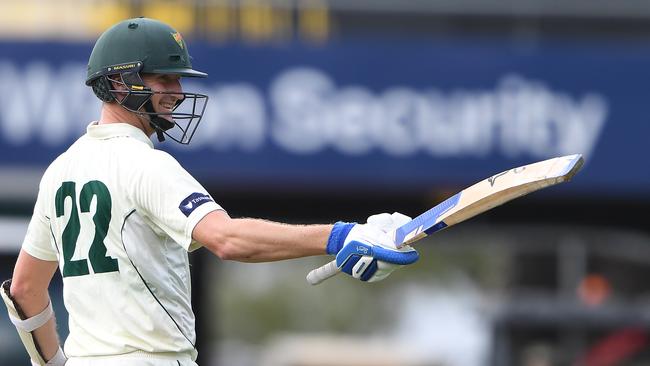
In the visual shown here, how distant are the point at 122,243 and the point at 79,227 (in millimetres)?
188

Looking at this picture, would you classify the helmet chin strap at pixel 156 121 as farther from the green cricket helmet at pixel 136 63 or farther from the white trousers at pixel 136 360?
the white trousers at pixel 136 360

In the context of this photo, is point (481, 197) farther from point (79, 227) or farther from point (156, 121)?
point (79, 227)

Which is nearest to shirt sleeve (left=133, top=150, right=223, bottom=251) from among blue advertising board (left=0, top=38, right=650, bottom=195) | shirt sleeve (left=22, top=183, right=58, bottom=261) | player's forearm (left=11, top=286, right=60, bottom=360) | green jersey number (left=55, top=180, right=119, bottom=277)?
green jersey number (left=55, top=180, right=119, bottom=277)

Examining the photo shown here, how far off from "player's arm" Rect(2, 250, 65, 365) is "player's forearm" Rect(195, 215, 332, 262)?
1.07 metres

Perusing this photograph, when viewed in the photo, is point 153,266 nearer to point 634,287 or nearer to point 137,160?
point 137,160

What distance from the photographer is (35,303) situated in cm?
545

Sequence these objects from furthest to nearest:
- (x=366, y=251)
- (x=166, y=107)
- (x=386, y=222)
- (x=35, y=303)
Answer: (x=35, y=303), (x=166, y=107), (x=386, y=222), (x=366, y=251)

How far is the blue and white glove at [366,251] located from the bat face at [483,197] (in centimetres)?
4

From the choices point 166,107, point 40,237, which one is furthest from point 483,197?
point 40,237

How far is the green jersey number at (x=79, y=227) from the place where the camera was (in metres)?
4.77

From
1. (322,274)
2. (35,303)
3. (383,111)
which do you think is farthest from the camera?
(383,111)

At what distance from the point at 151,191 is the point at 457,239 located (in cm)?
1119

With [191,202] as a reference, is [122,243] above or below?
below

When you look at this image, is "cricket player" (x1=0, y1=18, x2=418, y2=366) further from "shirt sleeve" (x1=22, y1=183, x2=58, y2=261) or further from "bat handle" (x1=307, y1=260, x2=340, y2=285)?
"bat handle" (x1=307, y1=260, x2=340, y2=285)
